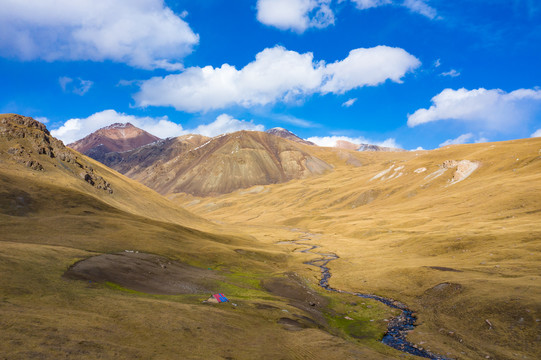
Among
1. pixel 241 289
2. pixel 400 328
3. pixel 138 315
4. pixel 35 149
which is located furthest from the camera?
pixel 35 149

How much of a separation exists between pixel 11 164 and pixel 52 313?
116m

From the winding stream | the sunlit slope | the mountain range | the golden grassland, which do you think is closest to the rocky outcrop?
the mountain range

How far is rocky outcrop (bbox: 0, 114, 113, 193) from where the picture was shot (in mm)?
117750

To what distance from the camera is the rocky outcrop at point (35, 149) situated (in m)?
118

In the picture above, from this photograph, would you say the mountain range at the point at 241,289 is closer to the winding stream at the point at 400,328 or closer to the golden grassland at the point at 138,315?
the golden grassland at the point at 138,315

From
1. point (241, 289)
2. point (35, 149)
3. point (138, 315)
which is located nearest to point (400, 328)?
point (241, 289)

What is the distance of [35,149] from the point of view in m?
128

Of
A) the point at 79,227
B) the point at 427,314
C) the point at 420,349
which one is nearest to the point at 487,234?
the point at 427,314

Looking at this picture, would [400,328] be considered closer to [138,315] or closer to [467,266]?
[467,266]

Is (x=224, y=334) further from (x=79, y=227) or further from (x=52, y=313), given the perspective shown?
(x=79, y=227)

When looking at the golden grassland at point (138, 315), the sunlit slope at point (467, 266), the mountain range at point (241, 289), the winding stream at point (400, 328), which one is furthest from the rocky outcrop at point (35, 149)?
the winding stream at point (400, 328)

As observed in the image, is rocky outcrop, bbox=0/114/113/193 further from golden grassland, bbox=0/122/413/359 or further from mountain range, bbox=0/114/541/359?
golden grassland, bbox=0/122/413/359

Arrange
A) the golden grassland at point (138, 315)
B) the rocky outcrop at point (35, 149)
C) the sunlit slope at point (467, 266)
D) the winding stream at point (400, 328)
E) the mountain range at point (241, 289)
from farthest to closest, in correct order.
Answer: the rocky outcrop at point (35, 149) < the sunlit slope at point (467, 266) < the winding stream at point (400, 328) < the mountain range at point (241, 289) < the golden grassland at point (138, 315)

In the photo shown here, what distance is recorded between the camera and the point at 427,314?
41.3 metres
